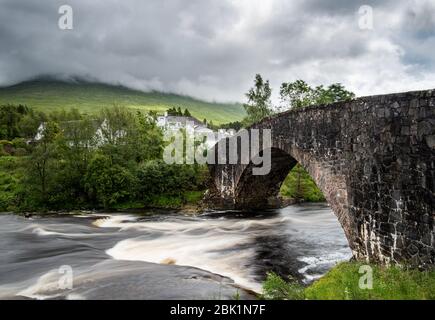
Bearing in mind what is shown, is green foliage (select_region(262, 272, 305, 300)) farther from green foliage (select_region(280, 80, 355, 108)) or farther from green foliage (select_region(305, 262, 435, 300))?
green foliage (select_region(280, 80, 355, 108))

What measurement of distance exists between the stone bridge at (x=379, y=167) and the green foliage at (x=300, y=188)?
2062cm

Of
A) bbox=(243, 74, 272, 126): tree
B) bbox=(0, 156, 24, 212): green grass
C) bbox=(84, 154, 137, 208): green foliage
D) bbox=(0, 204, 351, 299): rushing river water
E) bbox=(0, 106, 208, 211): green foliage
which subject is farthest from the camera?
bbox=(243, 74, 272, 126): tree

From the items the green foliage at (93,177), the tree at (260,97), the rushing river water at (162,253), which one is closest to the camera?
the rushing river water at (162,253)

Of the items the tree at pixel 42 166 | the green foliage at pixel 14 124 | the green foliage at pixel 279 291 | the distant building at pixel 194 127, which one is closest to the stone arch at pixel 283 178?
the green foliage at pixel 279 291

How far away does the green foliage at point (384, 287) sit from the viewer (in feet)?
29.6

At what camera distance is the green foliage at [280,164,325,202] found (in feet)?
130

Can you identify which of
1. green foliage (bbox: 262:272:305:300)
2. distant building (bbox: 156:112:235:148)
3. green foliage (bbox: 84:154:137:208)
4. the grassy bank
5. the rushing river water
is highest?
distant building (bbox: 156:112:235:148)

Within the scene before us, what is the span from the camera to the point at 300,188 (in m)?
41.2

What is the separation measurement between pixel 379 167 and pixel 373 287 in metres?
4.11

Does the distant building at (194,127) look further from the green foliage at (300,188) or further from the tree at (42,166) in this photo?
the green foliage at (300,188)

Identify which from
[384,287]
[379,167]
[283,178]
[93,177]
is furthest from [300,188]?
[384,287]

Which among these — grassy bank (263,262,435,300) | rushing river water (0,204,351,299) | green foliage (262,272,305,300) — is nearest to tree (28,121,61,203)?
rushing river water (0,204,351,299)

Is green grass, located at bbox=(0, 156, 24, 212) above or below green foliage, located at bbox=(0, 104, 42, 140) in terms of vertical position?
below

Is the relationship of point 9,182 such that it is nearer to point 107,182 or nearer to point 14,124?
point 107,182
